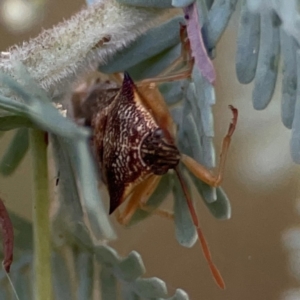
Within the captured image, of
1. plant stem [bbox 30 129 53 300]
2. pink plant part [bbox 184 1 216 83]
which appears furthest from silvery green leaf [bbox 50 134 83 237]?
pink plant part [bbox 184 1 216 83]

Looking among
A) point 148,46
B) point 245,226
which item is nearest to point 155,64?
point 148,46

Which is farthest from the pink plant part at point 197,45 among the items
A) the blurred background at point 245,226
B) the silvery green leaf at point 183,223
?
the blurred background at point 245,226

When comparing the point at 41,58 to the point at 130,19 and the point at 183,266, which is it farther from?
the point at 183,266

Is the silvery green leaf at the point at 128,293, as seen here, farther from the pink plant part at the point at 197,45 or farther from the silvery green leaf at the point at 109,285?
the pink plant part at the point at 197,45

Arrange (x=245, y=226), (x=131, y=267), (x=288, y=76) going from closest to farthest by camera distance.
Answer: (x=288, y=76) < (x=131, y=267) < (x=245, y=226)

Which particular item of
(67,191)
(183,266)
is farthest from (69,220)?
(183,266)

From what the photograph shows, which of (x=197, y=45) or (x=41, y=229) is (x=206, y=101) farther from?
(x=41, y=229)
